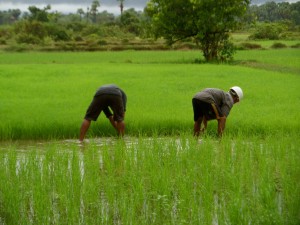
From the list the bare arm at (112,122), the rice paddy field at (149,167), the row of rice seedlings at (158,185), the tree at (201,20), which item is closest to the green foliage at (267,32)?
the tree at (201,20)

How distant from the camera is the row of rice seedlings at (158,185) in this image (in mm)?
4746

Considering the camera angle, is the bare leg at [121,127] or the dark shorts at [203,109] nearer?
the dark shorts at [203,109]

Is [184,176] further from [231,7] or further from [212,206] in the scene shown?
[231,7]

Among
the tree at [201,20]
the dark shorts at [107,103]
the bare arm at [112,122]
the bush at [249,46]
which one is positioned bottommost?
the bush at [249,46]

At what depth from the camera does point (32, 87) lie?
547 inches

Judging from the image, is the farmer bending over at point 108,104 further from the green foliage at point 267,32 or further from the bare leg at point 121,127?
the green foliage at point 267,32

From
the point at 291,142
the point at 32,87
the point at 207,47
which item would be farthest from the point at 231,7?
the point at 291,142

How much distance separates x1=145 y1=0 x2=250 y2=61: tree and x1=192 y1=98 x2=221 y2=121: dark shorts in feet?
52.4

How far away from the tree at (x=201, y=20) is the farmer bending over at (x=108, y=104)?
619 inches

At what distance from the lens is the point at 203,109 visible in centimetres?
810

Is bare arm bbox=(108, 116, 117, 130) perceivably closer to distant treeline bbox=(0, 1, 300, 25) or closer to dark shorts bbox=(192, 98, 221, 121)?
dark shorts bbox=(192, 98, 221, 121)

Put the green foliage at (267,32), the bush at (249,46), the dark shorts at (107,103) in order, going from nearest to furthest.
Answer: the dark shorts at (107,103) → the bush at (249,46) → the green foliage at (267,32)

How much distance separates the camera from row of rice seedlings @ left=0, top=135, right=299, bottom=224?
15.6 ft

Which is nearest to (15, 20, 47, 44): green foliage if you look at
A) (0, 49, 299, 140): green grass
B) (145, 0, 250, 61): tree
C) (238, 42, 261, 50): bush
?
(238, 42, 261, 50): bush
